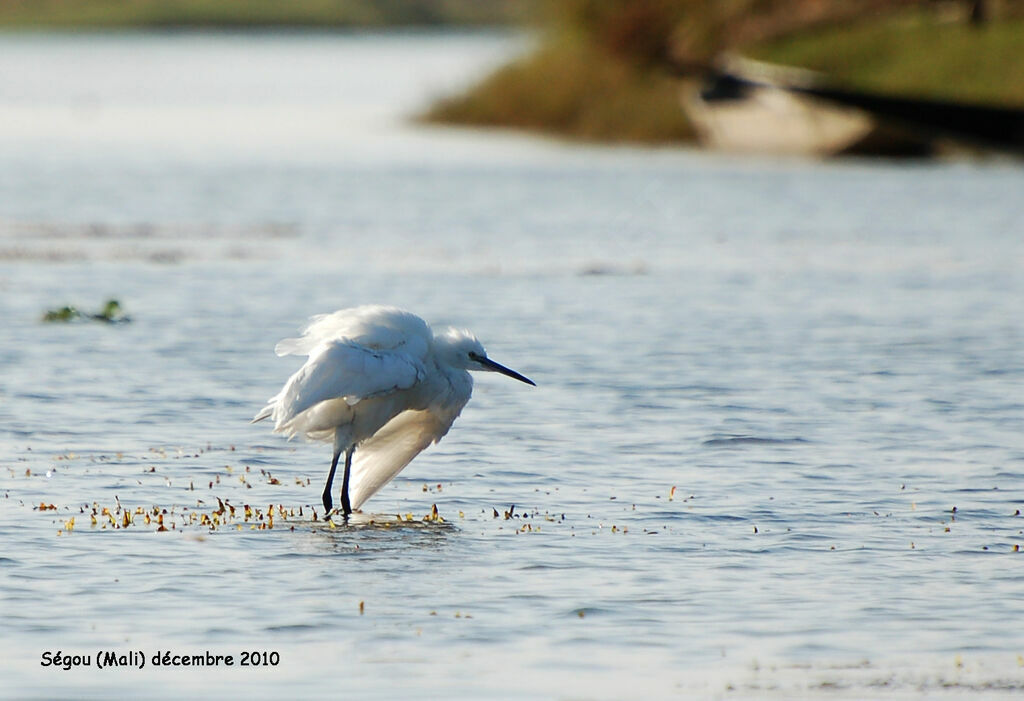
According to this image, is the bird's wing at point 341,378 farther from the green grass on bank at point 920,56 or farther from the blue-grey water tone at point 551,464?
the green grass on bank at point 920,56

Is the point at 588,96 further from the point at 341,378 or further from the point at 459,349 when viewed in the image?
the point at 341,378

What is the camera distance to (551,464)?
1284cm

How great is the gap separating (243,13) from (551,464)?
15238cm

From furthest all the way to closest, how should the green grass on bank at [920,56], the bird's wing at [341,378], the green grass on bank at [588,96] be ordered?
the green grass on bank at [588,96], the green grass on bank at [920,56], the bird's wing at [341,378]

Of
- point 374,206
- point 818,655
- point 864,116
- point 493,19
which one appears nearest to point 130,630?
point 818,655

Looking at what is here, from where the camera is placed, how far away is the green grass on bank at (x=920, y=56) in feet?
170


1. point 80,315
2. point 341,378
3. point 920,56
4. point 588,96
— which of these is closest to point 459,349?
point 341,378

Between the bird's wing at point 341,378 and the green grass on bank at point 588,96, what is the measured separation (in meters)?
41.9

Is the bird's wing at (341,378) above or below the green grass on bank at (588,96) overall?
above

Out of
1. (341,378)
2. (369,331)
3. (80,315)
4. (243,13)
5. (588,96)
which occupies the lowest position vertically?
(243,13)

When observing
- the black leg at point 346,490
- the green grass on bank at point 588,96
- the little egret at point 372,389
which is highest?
the little egret at point 372,389

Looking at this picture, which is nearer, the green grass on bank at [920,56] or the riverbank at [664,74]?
the green grass on bank at [920,56]

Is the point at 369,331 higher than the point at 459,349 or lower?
higher

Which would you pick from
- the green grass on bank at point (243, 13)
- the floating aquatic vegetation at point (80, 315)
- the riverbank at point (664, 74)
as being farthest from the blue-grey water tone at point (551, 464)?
the green grass on bank at point (243, 13)
